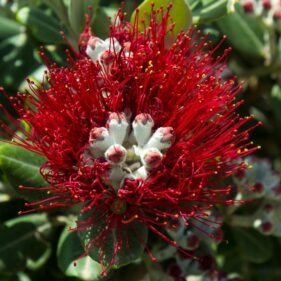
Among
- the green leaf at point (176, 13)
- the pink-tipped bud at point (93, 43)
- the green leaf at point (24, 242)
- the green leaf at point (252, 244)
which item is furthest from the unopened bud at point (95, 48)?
the green leaf at point (252, 244)

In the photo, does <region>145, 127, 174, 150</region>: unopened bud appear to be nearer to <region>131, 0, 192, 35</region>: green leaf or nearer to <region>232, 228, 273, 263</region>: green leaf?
<region>131, 0, 192, 35</region>: green leaf

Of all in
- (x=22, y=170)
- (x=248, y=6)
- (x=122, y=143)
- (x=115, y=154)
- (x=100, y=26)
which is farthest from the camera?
(x=248, y=6)

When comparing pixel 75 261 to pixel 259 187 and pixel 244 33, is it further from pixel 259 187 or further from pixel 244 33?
pixel 244 33

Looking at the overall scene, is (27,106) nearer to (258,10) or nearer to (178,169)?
(178,169)

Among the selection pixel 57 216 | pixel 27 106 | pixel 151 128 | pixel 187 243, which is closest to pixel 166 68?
pixel 151 128

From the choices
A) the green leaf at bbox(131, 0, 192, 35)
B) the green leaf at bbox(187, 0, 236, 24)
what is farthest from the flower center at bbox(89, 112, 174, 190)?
the green leaf at bbox(187, 0, 236, 24)

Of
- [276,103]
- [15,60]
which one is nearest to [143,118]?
[15,60]
